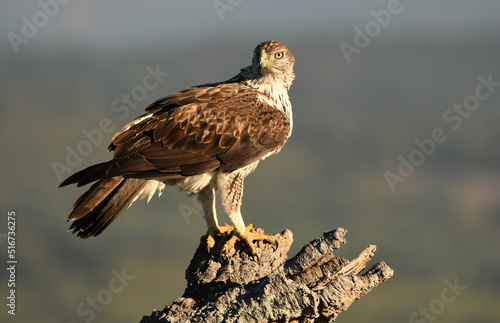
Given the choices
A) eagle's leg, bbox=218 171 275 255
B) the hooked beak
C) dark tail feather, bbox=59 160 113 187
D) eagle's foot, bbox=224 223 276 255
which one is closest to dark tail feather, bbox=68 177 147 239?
dark tail feather, bbox=59 160 113 187

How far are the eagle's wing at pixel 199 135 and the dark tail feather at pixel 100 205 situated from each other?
233 millimetres

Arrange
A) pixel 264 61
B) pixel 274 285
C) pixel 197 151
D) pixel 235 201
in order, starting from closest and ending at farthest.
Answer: pixel 274 285, pixel 197 151, pixel 235 201, pixel 264 61

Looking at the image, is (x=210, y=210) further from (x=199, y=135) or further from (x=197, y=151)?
(x=199, y=135)

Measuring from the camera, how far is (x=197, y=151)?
10969mm

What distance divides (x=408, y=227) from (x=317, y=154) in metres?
30.2

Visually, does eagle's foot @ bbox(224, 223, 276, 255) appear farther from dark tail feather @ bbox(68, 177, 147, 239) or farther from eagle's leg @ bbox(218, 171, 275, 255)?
dark tail feather @ bbox(68, 177, 147, 239)

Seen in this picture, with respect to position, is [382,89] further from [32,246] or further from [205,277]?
[205,277]

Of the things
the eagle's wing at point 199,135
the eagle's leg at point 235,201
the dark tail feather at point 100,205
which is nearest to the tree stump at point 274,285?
the eagle's leg at point 235,201

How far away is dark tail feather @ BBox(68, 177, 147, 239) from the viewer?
10.2m

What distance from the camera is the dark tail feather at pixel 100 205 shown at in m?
10.2

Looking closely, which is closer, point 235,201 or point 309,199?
point 235,201

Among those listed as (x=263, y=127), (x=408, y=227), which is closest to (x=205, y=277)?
(x=263, y=127)

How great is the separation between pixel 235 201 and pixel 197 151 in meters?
0.86

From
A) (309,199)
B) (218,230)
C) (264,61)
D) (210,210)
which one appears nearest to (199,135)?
(210,210)
